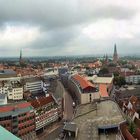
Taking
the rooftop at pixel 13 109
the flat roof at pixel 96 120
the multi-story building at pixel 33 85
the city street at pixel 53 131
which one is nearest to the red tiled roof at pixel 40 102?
the city street at pixel 53 131

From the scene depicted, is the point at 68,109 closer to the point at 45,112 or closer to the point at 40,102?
the point at 40,102

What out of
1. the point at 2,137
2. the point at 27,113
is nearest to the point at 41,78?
the point at 27,113

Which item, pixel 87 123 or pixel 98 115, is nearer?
pixel 87 123

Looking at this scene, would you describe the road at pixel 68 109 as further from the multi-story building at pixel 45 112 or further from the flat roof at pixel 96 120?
the flat roof at pixel 96 120

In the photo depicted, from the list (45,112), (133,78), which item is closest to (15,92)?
(45,112)

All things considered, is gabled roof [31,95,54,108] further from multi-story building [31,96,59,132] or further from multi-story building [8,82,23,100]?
multi-story building [8,82,23,100]

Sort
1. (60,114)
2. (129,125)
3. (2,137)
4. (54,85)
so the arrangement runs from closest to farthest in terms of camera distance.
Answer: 1. (2,137)
2. (129,125)
3. (60,114)
4. (54,85)

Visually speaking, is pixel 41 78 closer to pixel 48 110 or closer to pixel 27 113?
pixel 48 110
